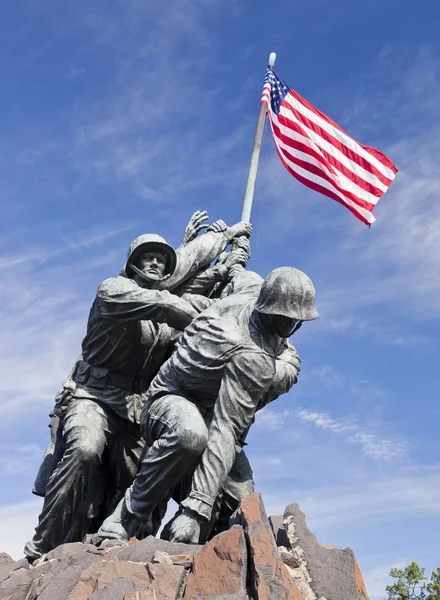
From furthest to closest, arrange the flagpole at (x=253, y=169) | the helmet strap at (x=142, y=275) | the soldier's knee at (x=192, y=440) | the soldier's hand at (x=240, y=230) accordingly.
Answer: the flagpole at (x=253, y=169)
the soldier's hand at (x=240, y=230)
the helmet strap at (x=142, y=275)
the soldier's knee at (x=192, y=440)

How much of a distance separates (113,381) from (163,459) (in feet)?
4.51

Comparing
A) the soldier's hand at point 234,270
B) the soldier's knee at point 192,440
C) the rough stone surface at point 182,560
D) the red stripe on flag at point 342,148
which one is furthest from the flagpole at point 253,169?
the rough stone surface at point 182,560

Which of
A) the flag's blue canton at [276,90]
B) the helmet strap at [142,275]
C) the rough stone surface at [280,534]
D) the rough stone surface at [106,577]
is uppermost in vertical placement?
the flag's blue canton at [276,90]

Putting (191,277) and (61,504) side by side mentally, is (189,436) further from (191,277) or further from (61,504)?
(191,277)

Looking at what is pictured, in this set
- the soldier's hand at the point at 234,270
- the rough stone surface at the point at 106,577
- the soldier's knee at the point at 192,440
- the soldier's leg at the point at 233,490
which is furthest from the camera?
the soldier's hand at the point at 234,270

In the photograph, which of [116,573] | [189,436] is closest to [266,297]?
[189,436]

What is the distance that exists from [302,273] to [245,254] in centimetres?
190

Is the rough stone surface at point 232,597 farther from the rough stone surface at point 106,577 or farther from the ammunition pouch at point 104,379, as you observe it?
the ammunition pouch at point 104,379

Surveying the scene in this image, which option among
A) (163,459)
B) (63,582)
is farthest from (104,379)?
(63,582)

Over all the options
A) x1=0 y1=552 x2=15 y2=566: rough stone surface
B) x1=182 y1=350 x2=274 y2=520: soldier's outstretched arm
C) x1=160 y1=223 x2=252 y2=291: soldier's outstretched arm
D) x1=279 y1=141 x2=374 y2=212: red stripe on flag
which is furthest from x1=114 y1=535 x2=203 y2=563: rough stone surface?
x1=279 y1=141 x2=374 y2=212: red stripe on flag

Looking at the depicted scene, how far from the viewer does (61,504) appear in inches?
231

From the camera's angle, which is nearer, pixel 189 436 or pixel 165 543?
pixel 165 543

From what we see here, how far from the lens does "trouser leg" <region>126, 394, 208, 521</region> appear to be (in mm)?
5191

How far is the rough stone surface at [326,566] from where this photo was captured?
445 centimetres
